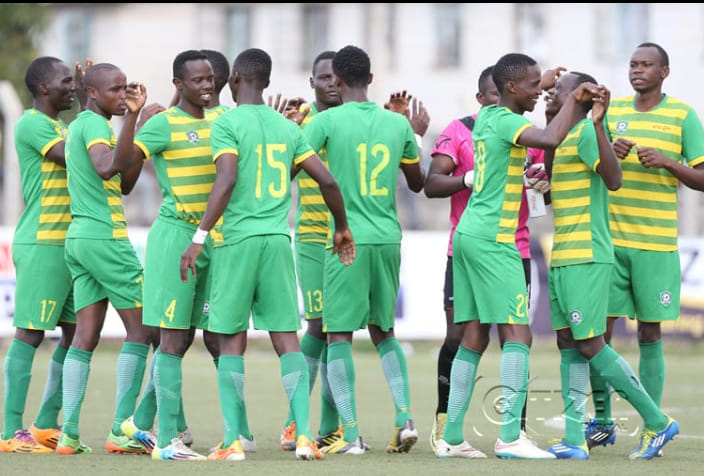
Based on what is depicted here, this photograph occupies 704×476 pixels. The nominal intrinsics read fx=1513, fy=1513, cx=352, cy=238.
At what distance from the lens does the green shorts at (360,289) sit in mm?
9891

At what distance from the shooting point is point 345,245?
950 cm

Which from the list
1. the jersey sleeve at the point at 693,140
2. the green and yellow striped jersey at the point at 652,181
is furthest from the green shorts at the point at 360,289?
the jersey sleeve at the point at 693,140

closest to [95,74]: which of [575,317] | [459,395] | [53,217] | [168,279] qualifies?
[53,217]

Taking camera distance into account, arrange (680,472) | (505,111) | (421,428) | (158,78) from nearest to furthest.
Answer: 1. (680,472)
2. (505,111)
3. (421,428)
4. (158,78)

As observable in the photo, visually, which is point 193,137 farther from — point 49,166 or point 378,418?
point 378,418

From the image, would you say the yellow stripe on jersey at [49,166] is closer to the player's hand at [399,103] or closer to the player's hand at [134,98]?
the player's hand at [134,98]

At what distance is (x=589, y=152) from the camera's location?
31.0 ft

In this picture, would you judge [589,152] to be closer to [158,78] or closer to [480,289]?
[480,289]

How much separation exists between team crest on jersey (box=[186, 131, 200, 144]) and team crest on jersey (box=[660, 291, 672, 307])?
3.26 meters

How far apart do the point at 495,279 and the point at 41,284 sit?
313 cm

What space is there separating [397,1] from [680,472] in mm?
29449

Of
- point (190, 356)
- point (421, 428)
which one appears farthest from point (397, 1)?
point (421, 428)

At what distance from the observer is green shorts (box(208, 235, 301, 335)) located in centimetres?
917

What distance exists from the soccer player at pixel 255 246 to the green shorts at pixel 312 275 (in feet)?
4.03
